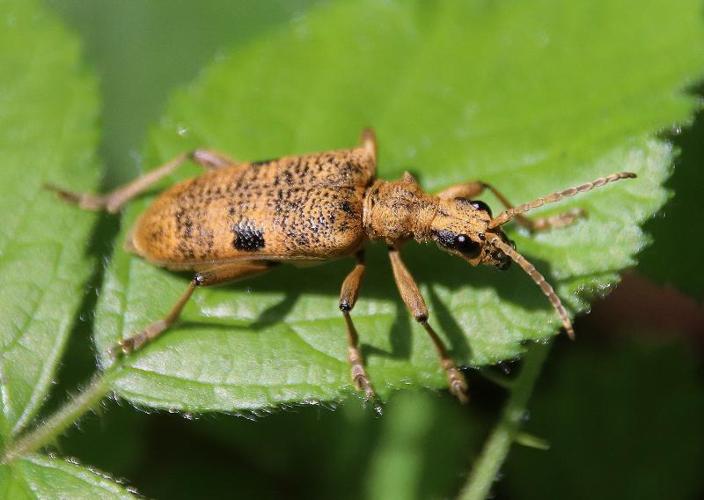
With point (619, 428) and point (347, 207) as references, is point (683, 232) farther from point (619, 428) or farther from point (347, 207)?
point (347, 207)

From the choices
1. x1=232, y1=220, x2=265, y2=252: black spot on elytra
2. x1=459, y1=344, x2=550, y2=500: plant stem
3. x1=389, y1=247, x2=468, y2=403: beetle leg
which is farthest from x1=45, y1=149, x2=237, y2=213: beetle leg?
x1=459, y1=344, x2=550, y2=500: plant stem

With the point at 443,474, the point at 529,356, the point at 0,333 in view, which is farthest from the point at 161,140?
the point at 443,474

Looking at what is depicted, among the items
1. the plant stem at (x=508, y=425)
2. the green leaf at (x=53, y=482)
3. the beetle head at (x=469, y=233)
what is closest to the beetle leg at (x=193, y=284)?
the green leaf at (x=53, y=482)

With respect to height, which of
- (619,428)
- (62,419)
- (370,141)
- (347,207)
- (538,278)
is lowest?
(62,419)

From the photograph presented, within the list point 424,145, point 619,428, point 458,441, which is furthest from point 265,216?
point 619,428

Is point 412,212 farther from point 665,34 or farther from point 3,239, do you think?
point 3,239

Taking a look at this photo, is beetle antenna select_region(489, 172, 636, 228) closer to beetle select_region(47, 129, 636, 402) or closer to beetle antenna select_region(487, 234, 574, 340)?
beetle select_region(47, 129, 636, 402)
